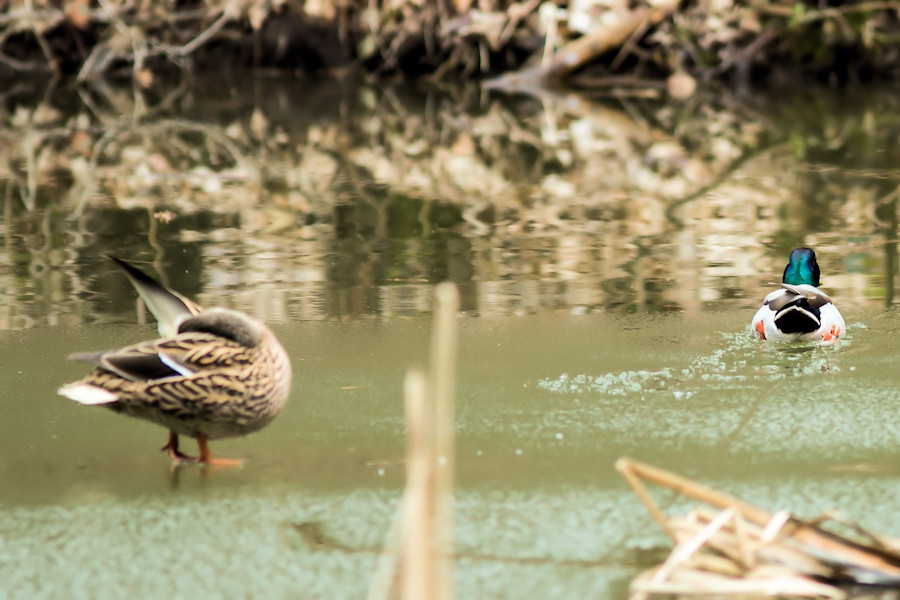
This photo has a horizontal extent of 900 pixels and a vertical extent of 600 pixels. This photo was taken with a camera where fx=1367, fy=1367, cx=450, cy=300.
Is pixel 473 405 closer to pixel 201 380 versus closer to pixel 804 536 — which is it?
pixel 201 380

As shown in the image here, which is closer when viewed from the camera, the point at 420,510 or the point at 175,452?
the point at 420,510

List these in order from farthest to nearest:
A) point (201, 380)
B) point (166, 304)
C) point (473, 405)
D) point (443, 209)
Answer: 1. point (443, 209)
2. point (473, 405)
3. point (166, 304)
4. point (201, 380)

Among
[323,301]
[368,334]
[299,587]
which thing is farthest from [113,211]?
[299,587]

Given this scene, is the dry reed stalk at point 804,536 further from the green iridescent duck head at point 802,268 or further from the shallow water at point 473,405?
the green iridescent duck head at point 802,268

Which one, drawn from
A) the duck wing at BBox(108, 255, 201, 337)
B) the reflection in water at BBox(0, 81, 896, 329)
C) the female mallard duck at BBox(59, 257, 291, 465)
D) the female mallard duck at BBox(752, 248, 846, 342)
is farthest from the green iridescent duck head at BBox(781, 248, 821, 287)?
the duck wing at BBox(108, 255, 201, 337)

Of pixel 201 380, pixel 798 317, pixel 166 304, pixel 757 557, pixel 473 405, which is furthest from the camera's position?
pixel 798 317

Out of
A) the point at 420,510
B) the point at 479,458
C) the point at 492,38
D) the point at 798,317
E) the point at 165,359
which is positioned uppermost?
the point at 492,38

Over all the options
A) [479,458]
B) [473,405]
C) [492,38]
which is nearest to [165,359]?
[479,458]

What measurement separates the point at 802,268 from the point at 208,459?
7.21 feet

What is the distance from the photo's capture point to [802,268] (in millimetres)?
4562

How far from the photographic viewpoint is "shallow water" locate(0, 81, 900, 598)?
2.86 meters

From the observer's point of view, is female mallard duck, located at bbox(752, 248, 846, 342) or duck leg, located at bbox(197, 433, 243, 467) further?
female mallard duck, located at bbox(752, 248, 846, 342)

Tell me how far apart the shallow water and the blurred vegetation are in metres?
7.57

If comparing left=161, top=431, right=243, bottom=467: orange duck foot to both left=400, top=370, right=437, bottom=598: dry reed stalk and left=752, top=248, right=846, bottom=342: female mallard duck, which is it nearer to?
left=752, top=248, right=846, bottom=342: female mallard duck
